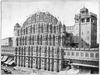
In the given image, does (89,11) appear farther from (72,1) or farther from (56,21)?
(56,21)

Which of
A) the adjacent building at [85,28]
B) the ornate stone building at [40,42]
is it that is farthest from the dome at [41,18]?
the adjacent building at [85,28]

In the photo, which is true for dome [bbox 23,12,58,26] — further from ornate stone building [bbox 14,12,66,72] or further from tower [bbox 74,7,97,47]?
tower [bbox 74,7,97,47]

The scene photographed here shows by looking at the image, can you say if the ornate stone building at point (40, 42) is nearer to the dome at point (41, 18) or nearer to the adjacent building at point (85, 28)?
the dome at point (41, 18)

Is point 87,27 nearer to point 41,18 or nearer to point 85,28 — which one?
point 85,28

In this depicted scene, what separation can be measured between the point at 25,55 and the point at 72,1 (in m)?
0.84

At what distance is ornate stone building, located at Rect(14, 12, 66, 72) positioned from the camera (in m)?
1.74

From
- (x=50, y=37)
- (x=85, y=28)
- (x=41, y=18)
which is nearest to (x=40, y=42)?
(x=50, y=37)

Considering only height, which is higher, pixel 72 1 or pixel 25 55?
pixel 72 1

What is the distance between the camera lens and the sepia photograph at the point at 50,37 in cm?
167

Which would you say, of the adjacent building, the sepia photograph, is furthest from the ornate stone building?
the adjacent building

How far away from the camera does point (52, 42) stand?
1754mm

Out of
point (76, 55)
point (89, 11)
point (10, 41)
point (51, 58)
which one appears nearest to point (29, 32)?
point (10, 41)

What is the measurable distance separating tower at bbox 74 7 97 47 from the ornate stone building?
0.63ft

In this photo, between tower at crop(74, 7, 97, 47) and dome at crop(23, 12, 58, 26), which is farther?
dome at crop(23, 12, 58, 26)
